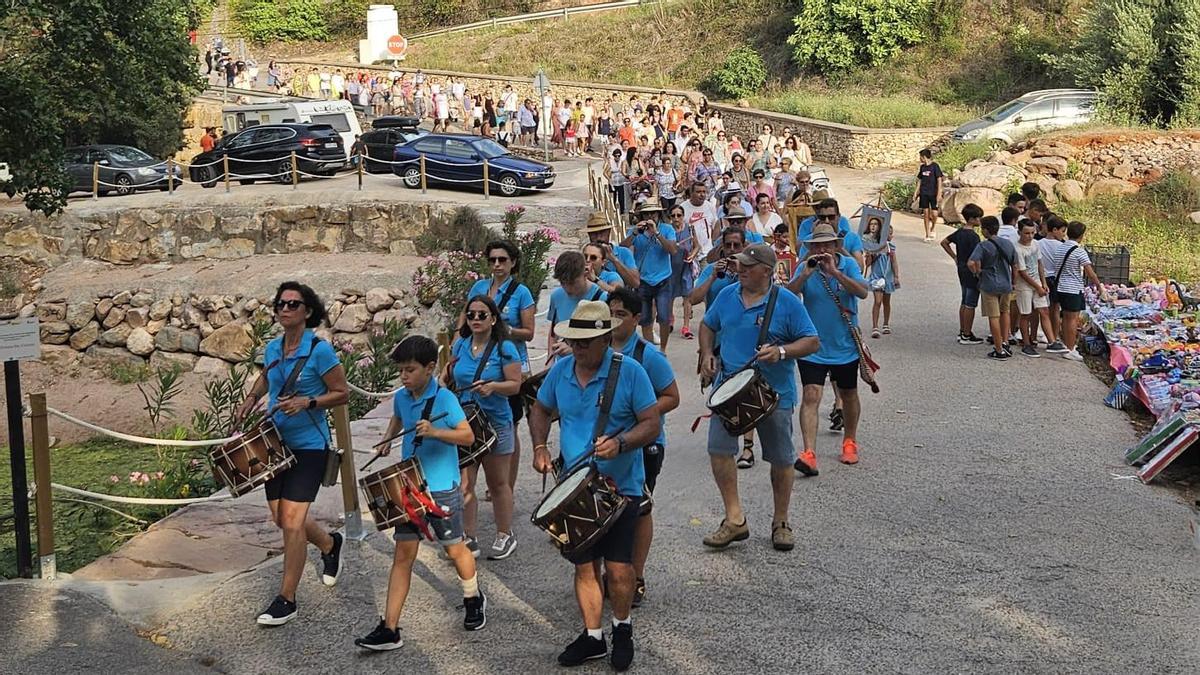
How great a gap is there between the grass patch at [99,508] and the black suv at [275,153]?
54.8ft

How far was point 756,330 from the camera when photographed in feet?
25.8

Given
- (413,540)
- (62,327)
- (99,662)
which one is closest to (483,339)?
(413,540)

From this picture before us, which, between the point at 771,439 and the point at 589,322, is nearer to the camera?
the point at 589,322

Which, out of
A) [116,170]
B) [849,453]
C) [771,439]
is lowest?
[849,453]

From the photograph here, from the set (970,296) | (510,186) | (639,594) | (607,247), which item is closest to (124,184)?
(510,186)

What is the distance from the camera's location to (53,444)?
672 inches

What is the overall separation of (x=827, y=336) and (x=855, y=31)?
34.2m

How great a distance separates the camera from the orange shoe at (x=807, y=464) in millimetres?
9297

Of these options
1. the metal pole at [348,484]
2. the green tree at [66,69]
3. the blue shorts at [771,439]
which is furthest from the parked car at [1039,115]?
the metal pole at [348,484]

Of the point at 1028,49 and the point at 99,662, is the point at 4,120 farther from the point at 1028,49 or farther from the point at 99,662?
the point at 1028,49

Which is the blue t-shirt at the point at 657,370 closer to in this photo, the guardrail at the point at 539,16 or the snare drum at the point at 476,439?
the snare drum at the point at 476,439

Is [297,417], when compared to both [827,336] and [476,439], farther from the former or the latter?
[827,336]

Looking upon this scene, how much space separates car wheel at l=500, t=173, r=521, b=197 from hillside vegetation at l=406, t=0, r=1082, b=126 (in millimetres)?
11141

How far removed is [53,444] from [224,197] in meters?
13.9
